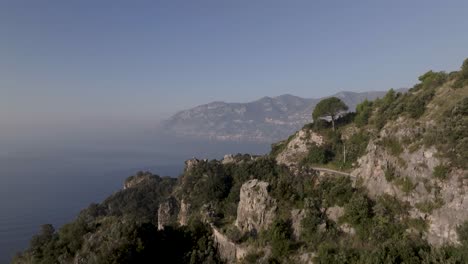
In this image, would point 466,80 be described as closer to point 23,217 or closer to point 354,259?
point 354,259

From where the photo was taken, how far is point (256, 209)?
30.2 m

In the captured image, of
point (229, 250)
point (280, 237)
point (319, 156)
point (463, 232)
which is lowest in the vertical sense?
point (229, 250)

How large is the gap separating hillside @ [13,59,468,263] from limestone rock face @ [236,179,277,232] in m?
0.10

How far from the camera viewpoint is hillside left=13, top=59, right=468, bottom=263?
2270cm

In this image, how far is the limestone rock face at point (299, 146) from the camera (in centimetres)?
4709

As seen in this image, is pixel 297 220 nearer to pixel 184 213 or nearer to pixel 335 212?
pixel 335 212

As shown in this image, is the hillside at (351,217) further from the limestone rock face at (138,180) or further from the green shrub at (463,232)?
the limestone rock face at (138,180)

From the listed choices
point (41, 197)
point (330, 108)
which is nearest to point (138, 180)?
point (330, 108)

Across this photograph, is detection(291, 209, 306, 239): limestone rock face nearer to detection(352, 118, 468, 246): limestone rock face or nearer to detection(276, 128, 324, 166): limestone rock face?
detection(352, 118, 468, 246): limestone rock face

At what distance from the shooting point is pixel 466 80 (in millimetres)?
34219

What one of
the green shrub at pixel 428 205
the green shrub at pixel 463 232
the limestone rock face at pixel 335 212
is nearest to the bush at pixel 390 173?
the green shrub at pixel 428 205

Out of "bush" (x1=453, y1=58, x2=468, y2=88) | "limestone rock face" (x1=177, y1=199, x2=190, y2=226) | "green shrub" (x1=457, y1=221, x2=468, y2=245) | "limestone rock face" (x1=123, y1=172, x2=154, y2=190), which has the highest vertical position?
"bush" (x1=453, y1=58, x2=468, y2=88)

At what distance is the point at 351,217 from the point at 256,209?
8.71 metres

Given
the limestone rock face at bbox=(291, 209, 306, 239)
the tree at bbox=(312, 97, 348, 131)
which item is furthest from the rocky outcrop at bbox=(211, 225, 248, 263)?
the tree at bbox=(312, 97, 348, 131)
